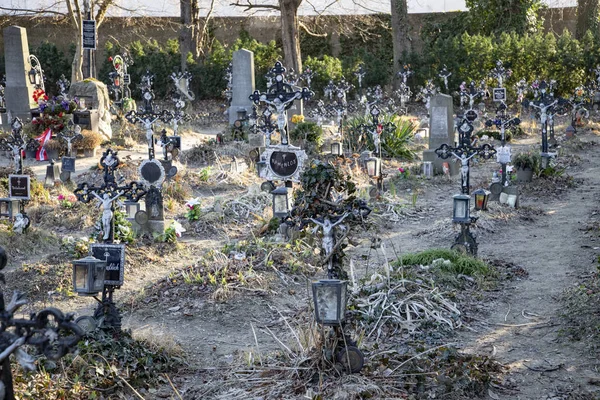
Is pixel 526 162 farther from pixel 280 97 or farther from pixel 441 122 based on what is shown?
pixel 280 97

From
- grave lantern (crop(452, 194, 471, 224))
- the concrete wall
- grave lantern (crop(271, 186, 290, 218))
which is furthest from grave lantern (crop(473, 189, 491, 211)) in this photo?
the concrete wall

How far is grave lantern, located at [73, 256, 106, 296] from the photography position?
7.22 metres

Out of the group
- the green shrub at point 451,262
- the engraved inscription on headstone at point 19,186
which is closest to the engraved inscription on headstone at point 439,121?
the green shrub at point 451,262

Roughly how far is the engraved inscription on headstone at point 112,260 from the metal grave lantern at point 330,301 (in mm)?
2257

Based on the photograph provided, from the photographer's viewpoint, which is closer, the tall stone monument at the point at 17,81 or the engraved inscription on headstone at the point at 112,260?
the engraved inscription on headstone at the point at 112,260

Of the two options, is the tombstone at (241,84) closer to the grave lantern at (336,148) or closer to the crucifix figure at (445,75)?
the grave lantern at (336,148)

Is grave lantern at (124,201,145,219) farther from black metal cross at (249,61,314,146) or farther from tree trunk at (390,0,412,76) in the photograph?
tree trunk at (390,0,412,76)

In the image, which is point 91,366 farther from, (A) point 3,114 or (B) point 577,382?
(A) point 3,114

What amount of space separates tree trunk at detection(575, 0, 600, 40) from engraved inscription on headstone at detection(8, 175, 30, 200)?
91.5ft

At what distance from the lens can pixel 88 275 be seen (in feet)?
23.7

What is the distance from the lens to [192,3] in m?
31.9

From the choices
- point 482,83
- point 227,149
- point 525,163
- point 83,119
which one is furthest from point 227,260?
point 482,83

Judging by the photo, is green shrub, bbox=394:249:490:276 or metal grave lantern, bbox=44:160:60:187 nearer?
green shrub, bbox=394:249:490:276

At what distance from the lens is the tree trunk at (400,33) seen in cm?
3095
